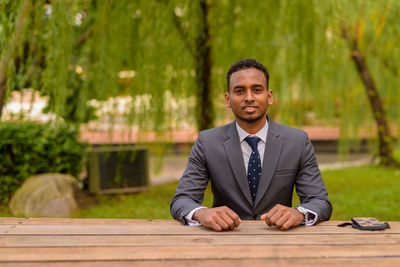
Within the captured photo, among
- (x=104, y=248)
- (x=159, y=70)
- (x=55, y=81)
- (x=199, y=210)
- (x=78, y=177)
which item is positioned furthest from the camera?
(x=78, y=177)

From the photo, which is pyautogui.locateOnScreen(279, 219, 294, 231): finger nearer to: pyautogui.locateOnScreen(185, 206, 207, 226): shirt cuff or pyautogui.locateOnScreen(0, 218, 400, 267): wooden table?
pyautogui.locateOnScreen(0, 218, 400, 267): wooden table

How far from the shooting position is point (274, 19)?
216 inches

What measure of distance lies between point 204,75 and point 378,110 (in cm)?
442

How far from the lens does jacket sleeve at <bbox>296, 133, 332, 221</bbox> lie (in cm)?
202

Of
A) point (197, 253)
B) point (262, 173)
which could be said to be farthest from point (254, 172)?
point (197, 253)

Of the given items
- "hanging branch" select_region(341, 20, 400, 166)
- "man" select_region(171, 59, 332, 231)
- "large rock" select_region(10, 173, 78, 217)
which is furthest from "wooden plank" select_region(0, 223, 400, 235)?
"hanging branch" select_region(341, 20, 400, 166)

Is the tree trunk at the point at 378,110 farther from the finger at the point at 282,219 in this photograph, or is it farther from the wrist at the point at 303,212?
the finger at the point at 282,219

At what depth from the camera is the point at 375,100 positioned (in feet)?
28.3

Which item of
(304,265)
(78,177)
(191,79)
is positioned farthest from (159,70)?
(304,265)

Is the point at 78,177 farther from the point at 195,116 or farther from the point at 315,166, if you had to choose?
the point at 315,166

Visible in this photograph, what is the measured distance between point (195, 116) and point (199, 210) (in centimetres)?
429

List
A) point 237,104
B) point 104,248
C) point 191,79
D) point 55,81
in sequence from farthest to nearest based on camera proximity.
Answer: point 191,79, point 55,81, point 237,104, point 104,248

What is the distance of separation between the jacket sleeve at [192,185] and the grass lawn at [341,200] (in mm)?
2481

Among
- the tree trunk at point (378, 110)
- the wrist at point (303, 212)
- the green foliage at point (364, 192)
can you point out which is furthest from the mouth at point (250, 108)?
the tree trunk at point (378, 110)
